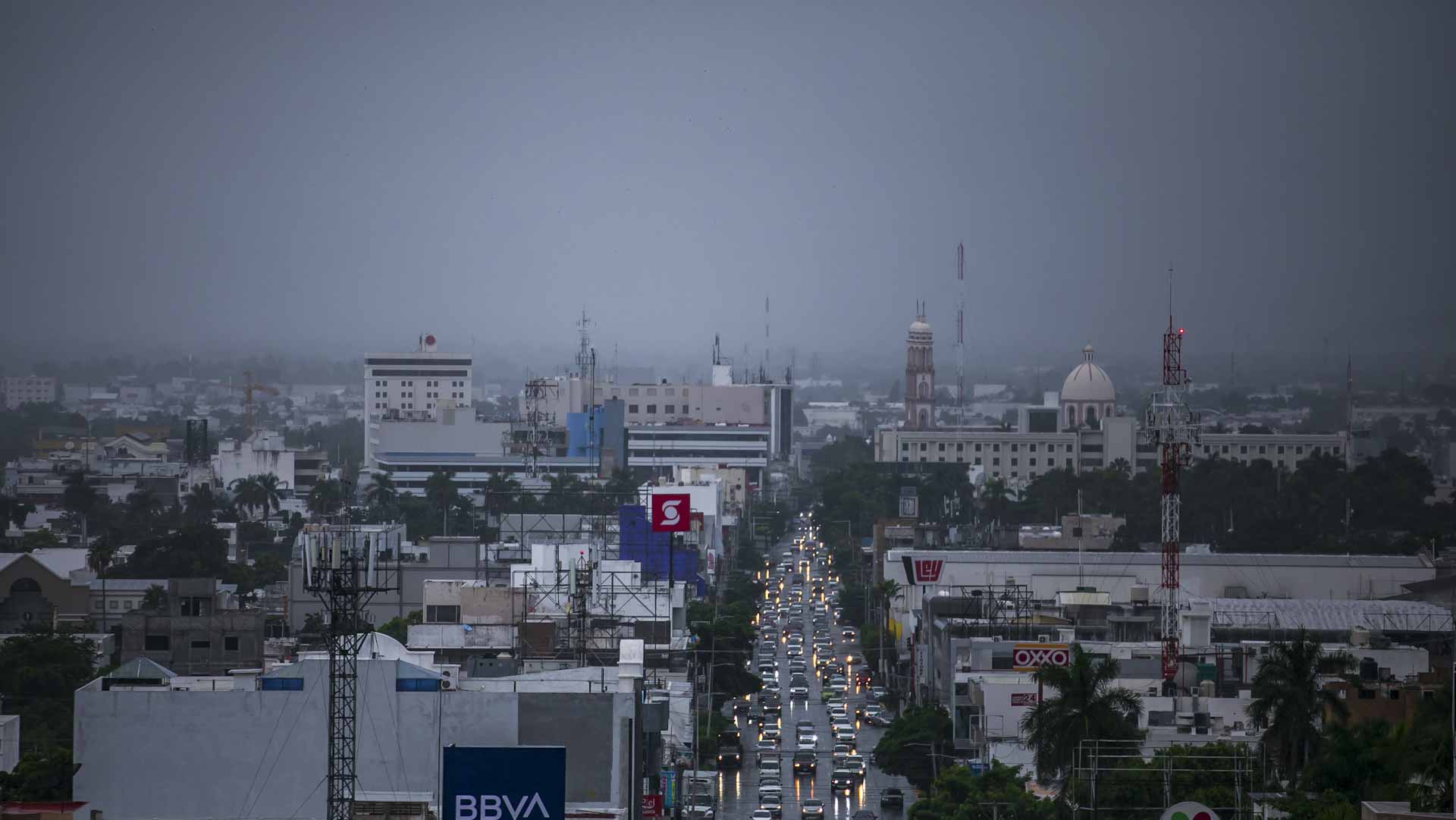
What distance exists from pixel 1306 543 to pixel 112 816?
67.8 metres

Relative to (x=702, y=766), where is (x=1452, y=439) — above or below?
above

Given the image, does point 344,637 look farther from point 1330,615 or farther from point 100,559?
point 100,559

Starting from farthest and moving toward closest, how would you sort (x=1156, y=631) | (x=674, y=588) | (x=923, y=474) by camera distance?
1. (x=923, y=474)
2. (x=674, y=588)
3. (x=1156, y=631)

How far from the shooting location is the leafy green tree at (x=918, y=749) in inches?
1801

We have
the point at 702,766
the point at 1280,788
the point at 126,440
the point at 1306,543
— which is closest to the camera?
the point at 1280,788

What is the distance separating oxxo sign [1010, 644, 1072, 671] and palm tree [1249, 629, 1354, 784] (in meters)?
8.09

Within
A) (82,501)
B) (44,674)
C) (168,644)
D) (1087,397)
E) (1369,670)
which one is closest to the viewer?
(1369,670)

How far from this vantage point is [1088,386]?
6166 inches

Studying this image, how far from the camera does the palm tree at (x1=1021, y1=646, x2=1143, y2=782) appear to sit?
3553 centimetres

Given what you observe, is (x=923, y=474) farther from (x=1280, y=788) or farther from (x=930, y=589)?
(x=1280, y=788)

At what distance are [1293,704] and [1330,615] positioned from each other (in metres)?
22.1

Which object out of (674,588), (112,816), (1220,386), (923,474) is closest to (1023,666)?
(674,588)

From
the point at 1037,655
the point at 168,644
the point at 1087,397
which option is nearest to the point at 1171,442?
the point at 1037,655

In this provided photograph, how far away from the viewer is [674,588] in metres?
59.8
